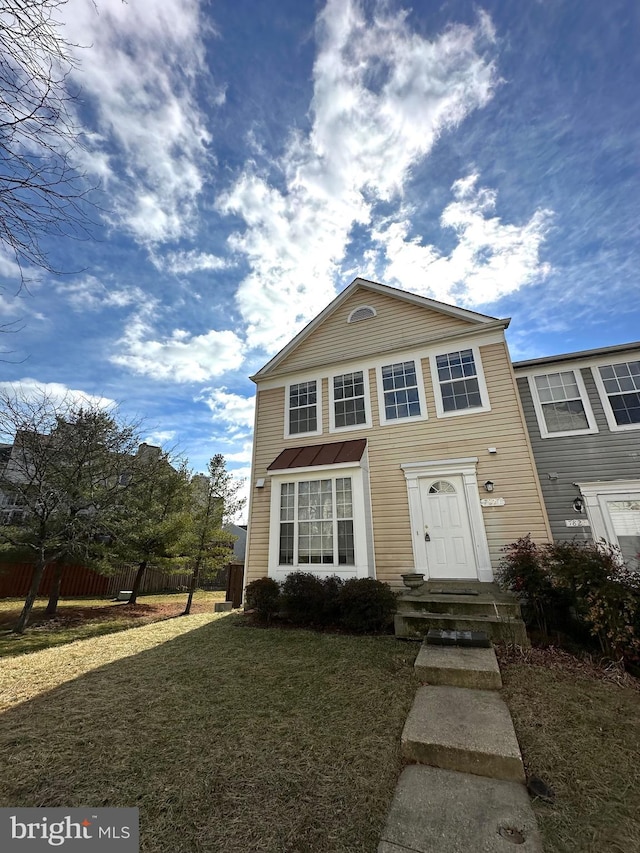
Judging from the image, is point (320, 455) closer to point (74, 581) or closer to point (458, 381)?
point (458, 381)

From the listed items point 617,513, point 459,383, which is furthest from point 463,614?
point 459,383

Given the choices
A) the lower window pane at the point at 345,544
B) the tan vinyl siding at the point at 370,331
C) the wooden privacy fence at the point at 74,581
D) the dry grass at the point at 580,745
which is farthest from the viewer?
the wooden privacy fence at the point at 74,581

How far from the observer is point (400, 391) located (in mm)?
9555

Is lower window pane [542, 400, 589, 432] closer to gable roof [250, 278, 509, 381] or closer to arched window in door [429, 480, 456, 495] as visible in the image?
gable roof [250, 278, 509, 381]

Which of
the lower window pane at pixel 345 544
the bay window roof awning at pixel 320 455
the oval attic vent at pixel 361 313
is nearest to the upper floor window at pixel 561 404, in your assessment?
the bay window roof awning at pixel 320 455

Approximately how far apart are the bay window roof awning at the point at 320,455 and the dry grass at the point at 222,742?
13.7 ft

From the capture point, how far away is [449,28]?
7.07m

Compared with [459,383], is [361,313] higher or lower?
higher

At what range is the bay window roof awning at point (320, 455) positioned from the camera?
28.5 feet

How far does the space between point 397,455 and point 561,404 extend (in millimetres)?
4470

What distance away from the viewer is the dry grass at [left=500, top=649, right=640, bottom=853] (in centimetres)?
196

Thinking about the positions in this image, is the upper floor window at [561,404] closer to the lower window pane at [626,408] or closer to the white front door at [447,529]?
the lower window pane at [626,408]

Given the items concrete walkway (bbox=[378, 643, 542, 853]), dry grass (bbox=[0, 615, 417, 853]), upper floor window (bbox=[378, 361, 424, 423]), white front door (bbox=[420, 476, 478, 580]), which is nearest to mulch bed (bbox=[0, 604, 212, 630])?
dry grass (bbox=[0, 615, 417, 853])

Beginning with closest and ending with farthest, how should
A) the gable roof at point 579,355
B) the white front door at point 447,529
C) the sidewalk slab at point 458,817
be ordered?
the sidewalk slab at point 458,817 < the white front door at point 447,529 < the gable roof at point 579,355
